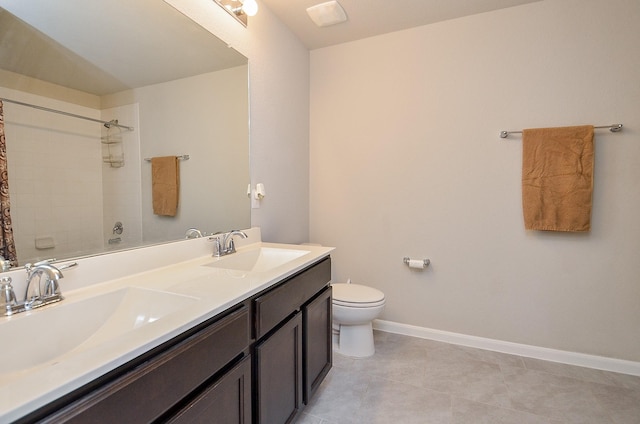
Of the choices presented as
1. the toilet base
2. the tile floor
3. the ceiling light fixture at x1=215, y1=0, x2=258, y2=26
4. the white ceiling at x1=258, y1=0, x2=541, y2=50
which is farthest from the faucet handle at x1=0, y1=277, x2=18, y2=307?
the white ceiling at x1=258, y1=0, x2=541, y2=50

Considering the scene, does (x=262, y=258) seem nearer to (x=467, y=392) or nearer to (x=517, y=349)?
(x=467, y=392)

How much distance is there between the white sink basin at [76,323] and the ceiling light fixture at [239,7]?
153 cm

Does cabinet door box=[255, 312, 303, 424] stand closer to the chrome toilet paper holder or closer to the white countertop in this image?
the white countertop

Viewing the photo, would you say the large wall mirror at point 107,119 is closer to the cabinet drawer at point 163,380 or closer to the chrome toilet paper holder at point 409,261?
the cabinet drawer at point 163,380

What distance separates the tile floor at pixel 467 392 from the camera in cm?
151

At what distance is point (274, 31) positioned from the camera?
81.6 inches

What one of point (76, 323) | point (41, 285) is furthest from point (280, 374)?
point (41, 285)

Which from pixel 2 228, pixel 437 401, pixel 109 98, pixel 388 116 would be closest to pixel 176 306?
pixel 2 228

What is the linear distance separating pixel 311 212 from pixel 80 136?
1.86 m

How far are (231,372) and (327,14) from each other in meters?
2.21

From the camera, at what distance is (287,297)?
1224mm

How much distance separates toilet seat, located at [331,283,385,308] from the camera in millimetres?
1947

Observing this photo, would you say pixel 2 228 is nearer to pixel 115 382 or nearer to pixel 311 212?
pixel 115 382

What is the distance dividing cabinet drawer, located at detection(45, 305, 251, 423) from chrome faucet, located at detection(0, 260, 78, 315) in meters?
0.44
